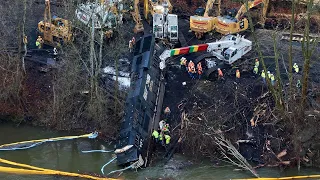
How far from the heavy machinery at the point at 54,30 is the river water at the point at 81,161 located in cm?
730

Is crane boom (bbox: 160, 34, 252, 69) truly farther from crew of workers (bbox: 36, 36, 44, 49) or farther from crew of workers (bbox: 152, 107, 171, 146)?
crew of workers (bbox: 36, 36, 44, 49)

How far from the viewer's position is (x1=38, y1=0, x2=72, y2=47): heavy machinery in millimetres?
34219

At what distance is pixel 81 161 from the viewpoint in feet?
91.0

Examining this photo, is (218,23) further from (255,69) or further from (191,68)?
(191,68)

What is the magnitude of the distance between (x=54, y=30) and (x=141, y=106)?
421 inches

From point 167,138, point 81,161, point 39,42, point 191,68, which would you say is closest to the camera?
point 167,138

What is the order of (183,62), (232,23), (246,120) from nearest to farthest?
(246,120) → (183,62) → (232,23)

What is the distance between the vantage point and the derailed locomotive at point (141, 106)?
1001 inches

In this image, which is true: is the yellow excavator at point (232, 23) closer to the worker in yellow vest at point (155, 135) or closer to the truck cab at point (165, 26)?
the truck cab at point (165, 26)

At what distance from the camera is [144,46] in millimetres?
32156

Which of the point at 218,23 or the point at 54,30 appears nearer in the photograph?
the point at 54,30

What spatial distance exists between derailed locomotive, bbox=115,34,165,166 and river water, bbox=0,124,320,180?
119cm

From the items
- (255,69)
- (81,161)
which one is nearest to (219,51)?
(255,69)

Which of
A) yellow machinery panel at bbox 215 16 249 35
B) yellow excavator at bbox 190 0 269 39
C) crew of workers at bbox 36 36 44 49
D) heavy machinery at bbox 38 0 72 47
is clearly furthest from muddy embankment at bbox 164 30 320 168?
crew of workers at bbox 36 36 44 49
